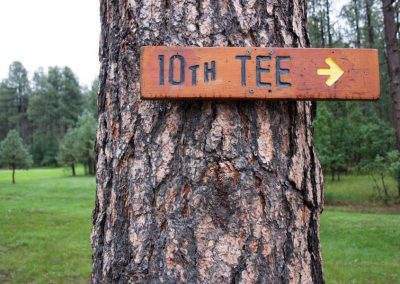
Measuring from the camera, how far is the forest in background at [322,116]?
15.9 m

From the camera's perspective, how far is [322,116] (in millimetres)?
15812

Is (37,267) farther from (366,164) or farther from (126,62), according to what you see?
(366,164)

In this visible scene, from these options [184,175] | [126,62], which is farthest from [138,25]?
[184,175]

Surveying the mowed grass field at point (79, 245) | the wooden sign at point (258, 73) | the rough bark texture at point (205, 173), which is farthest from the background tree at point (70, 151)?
the wooden sign at point (258, 73)

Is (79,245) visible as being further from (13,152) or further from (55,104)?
(55,104)

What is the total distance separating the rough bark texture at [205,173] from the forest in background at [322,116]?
2.95 metres

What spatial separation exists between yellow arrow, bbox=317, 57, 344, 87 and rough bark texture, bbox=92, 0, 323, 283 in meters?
0.18

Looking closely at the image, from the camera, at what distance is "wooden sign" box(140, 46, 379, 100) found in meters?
1.53

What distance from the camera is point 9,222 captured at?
11141 mm

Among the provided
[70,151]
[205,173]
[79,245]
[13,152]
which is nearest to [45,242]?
[79,245]

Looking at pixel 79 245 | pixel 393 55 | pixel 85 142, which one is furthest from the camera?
pixel 85 142

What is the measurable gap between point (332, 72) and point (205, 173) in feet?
1.94

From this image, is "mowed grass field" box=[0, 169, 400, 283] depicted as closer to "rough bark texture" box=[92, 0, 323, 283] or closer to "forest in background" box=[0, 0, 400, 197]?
"forest in background" box=[0, 0, 400, 197]

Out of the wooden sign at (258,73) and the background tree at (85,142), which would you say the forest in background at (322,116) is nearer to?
the background tree at (85,142)
